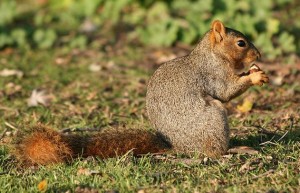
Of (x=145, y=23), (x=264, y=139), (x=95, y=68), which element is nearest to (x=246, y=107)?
(x=264, y=139)

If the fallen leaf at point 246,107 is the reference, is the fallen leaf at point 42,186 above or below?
below

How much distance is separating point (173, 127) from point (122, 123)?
126 cm

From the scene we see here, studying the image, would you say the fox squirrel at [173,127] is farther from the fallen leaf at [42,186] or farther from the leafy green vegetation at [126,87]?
the fallen leaf at [42,186]

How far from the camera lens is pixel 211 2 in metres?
7.91

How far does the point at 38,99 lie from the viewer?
6332 mm

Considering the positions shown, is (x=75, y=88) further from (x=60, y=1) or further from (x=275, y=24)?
(x=60, y=1)

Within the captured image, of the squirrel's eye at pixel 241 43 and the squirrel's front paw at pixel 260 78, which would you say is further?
the squirrel's eye at pixel 241 43

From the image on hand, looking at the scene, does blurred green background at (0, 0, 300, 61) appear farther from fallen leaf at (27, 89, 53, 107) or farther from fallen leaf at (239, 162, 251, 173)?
fallen leaf at (239, 162, 251, 173)

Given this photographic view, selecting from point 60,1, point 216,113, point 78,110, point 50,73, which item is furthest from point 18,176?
point 60,1

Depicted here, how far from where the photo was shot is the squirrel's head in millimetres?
4660

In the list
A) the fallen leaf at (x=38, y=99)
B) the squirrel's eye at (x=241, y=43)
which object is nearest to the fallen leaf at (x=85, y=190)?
the squirrel's eye at (x=241, y=43)

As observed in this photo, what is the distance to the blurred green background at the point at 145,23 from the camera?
7738 millimetres

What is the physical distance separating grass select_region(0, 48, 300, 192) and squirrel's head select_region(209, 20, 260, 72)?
0.54 meters

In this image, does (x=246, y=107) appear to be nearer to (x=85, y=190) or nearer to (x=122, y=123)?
(x=122, y=123)
